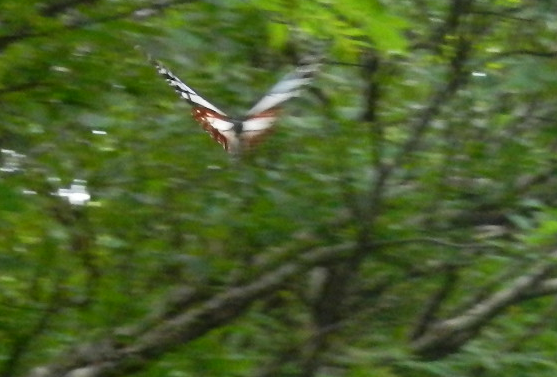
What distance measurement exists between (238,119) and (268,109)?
0.11m

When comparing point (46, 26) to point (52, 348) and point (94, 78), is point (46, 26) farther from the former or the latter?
point (52, 348)

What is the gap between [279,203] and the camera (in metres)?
3.33

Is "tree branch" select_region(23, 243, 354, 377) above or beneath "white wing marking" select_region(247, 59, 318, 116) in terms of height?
beneath

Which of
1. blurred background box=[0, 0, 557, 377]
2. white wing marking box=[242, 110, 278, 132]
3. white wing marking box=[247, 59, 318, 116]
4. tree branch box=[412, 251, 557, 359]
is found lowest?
tree branch box=[412, 251, 557, 359]

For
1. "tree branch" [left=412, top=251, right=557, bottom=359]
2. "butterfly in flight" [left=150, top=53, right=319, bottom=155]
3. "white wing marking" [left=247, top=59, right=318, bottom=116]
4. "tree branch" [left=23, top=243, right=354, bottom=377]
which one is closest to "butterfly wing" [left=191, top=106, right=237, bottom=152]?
"butterfly in flight" [left=150, top=53, right=319, bottom=155]

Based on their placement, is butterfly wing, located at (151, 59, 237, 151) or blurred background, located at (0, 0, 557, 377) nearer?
butterfly wing, located at (151, 59, 237, 151)

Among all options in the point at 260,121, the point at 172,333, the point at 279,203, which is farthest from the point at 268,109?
the point at 172,333

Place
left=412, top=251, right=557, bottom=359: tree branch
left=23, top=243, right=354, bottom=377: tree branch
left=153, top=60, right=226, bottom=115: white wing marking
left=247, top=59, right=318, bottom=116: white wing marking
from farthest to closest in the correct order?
1. left=412, top=251, right=557, bottom=359: tree branch
2. left=23, top=243, right=354, bottom=377: tree branch
3. left=247, top=59, right=318, bottom=116: white wing marking
4. left=153, top=60, right=226, bottom=115: white wing marking

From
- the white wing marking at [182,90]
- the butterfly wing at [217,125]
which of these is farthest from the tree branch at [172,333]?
the white wing marking at [182,90]

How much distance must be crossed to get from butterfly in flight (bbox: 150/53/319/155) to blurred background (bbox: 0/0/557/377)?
124 mm

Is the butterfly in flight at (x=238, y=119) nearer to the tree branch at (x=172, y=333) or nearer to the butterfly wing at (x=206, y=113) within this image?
the butterfly wing at (x=206, y=113)

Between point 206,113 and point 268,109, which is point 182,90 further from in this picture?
point 268,109

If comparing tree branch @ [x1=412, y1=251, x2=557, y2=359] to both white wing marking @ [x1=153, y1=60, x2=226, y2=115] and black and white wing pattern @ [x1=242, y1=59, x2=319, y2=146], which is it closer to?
black and white wing pattern @ [x1=242, y1=59, x2=319, y2=146]

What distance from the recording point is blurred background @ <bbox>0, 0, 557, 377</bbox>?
3.17 m
